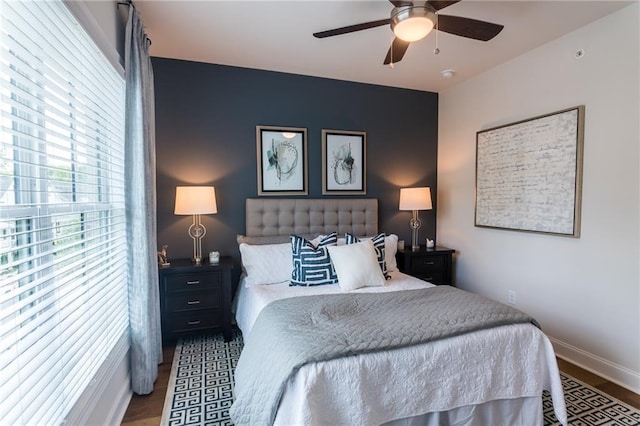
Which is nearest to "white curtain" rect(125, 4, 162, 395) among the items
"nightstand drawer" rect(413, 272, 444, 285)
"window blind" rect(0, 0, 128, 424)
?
"window blind" rect(0, 0, 128, 424)

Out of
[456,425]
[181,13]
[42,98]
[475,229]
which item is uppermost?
[181,13]

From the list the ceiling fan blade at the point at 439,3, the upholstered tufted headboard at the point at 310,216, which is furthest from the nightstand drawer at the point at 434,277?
the ceiling fan blade at the point at 439,3

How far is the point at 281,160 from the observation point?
12.2 feet

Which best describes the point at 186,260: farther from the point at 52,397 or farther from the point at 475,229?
the point at 475,229

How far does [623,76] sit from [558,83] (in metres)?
0.49

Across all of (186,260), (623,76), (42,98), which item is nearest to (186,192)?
(186,260)

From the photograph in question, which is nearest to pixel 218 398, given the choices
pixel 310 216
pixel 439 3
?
pixel 310 216

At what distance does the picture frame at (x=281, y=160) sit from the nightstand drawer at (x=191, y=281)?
104 centimetres

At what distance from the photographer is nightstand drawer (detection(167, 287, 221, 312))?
119 inches

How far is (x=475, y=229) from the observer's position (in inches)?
153

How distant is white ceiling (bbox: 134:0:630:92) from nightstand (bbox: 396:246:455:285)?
1979mm

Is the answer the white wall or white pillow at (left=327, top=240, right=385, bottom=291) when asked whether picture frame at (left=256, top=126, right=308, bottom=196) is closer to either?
white pillow at (left=327, top=240, right=385, bottom=291)

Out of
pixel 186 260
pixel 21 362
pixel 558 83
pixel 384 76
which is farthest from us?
pixel 384 76

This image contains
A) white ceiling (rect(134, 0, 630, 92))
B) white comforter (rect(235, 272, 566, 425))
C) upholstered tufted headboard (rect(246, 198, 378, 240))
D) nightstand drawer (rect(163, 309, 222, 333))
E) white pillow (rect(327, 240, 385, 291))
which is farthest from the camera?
upholstered tufted headboard (rect(246, 198, 378, 240))
